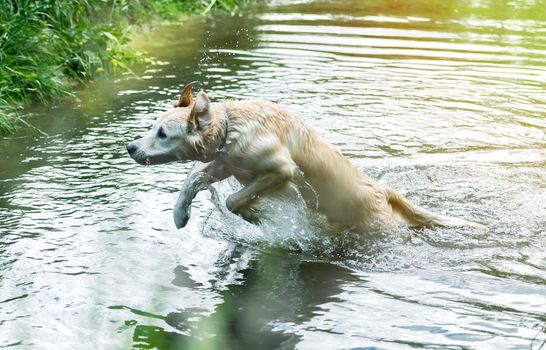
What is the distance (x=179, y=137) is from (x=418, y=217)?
197 centimetres

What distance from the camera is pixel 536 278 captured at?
19.7 ft

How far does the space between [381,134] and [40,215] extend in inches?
149

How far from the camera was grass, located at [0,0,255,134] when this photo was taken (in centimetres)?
995

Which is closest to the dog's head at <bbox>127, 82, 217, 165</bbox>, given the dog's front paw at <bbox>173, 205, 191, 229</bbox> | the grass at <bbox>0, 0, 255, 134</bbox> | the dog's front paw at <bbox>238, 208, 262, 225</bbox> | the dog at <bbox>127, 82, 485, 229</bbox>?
the dog at <bbox>127, 82, 485, 229</bbox>

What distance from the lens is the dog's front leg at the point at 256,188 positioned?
244 inches

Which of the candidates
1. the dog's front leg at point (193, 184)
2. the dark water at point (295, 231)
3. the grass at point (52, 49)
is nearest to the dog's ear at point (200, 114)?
the dog's front leg at point (193, 184)

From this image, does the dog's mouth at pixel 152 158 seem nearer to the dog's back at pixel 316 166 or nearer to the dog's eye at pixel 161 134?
the dog's eye at pixel 161 134

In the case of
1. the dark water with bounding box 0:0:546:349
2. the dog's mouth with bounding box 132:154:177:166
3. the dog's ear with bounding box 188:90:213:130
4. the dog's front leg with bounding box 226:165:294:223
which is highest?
the dog's ear with bounding box 188:90:213:130

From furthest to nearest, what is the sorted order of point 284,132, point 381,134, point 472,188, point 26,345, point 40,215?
point 381,134 → point 472,188 → point 40,215 → point 284,132 → point 26,345

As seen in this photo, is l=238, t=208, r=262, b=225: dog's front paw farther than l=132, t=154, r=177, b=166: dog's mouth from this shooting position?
Yes

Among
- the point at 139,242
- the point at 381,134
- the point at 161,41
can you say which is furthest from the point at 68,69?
the point at 139,242

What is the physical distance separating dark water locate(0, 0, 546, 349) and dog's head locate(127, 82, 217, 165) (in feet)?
2.55

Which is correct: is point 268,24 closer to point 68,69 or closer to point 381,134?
point 68,69

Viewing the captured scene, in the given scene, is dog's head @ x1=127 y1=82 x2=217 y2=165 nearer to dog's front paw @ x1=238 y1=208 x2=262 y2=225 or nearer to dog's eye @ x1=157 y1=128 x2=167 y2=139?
dog's eye @ x1=157 y1=128 x2=167 y2=139
